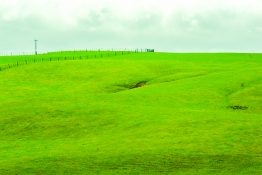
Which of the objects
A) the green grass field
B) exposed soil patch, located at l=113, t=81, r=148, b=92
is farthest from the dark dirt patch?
the green grass field

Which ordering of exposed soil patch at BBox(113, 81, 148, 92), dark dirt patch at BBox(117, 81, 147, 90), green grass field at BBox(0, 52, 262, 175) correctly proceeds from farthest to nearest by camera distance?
1. dark dirt patch at BBox(117, 81, 147, 90)
2. exposed soil patch at BBox(113, 81, 148, 92)
3. green grass field at BBox(0, 52, 262, 175)

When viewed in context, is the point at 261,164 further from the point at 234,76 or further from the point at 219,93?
the point at 234,76

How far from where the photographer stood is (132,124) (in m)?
55.6

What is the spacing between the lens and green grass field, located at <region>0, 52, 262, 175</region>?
41000 millimetres

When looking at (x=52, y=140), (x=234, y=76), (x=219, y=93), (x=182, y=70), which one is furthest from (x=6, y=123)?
(x=182, y=70)

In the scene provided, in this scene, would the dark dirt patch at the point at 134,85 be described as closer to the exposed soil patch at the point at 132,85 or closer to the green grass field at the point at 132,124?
the exposed soil patch at the point at 132,85

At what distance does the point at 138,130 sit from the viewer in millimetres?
52875

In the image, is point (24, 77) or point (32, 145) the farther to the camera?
point (24, 77)

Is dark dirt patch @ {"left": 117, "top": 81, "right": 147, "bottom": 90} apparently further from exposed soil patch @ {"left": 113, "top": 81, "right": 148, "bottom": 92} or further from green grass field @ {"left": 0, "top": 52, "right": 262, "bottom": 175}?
green grass field @ {"left": 0, "top": 52, "right": 262, "bottom": 175}

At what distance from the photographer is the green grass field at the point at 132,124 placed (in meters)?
41.0

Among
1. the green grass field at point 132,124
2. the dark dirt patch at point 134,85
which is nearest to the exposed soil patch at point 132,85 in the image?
the dark dirt patch at point 134,85

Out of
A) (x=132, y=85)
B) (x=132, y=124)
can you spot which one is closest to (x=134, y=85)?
(x=132, y=85)

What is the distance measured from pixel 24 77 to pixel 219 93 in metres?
40.9

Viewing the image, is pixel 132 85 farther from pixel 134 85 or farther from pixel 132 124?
pixel 132 124
